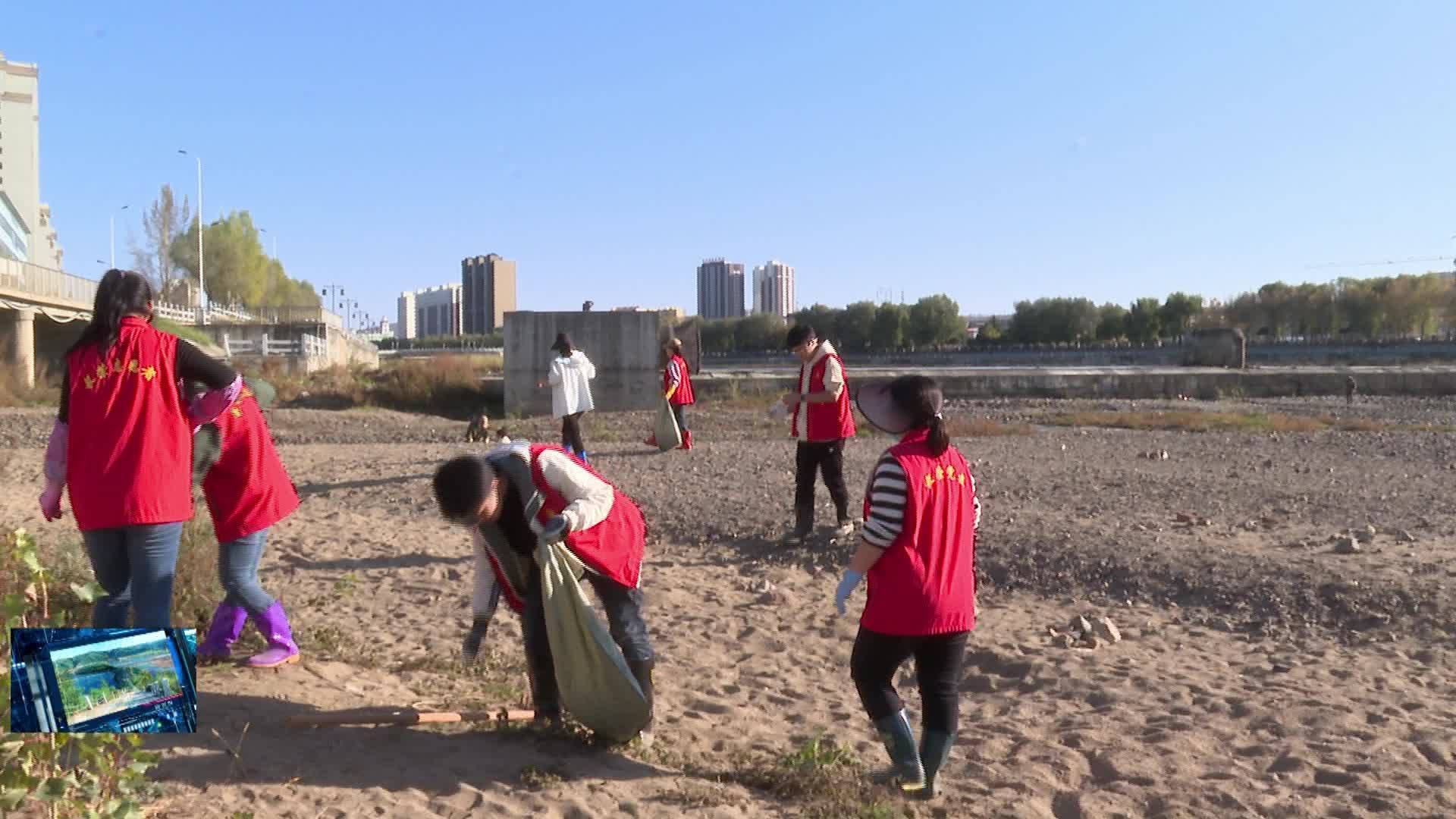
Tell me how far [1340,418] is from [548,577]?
71.0ft

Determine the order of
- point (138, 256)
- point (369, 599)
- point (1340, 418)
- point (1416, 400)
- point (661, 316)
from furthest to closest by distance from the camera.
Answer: point (138, 256)
point (1416, 400)
point (661, 316)
point (1340, 418)
point (369, 599)

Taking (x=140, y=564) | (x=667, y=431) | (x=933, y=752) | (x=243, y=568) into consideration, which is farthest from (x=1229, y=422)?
(x=140, y=564)

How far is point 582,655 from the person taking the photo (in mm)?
3926

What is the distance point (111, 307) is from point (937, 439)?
268 cm

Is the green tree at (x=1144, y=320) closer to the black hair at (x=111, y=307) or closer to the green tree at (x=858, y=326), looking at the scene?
the green tree at (x=858, y=326)

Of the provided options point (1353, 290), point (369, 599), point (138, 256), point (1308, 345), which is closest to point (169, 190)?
point (138, 256)

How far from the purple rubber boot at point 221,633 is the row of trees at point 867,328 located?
272 feet

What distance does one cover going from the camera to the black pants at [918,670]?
3.71 meters

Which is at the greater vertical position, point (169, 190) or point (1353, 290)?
point (169, 190)

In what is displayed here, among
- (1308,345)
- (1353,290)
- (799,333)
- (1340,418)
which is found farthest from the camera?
(1353,290)

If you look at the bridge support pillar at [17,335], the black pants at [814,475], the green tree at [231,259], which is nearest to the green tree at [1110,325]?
the green tree at [231,259]

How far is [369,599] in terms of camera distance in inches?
272

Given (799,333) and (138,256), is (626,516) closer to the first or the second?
(799,333)

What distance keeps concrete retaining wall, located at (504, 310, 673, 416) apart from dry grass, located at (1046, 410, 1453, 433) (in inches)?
311
